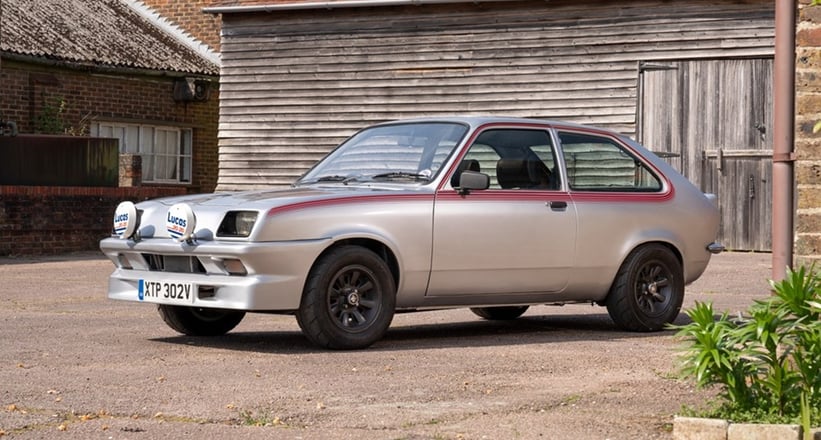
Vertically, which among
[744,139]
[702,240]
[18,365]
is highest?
[744,139]

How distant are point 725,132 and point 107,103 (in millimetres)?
11795

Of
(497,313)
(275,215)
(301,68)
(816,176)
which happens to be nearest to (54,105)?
(301,68)

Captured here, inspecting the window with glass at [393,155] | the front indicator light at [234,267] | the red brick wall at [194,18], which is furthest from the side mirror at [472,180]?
the red brick wall at [194,18]

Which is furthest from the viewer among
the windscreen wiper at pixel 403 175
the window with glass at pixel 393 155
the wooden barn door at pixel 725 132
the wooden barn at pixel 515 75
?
the wooden barn at pixel 515 75

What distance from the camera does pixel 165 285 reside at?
921 centimetres

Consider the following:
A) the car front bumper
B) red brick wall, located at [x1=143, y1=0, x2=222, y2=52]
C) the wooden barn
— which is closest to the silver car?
the car front bumper

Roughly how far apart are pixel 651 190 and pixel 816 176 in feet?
12.0

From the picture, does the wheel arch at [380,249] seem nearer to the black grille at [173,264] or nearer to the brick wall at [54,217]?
the black grille at [173,264]

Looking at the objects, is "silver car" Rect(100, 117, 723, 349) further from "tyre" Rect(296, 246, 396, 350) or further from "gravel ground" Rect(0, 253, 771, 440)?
"gravel ground" Rect(0, 253, 771, 440)

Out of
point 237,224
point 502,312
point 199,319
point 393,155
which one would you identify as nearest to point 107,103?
point 502,312

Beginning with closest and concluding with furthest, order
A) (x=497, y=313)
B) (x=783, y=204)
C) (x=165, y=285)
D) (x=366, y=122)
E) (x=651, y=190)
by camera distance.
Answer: (x=783, y=204), (x=165, y=285), (x=651, y=190), (x=497, y=313), (x=366, y=122)

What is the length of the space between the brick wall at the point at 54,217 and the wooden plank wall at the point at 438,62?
4.72m

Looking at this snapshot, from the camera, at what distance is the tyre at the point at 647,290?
10.5m

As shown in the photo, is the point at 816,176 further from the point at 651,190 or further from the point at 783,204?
the point at 651,190
